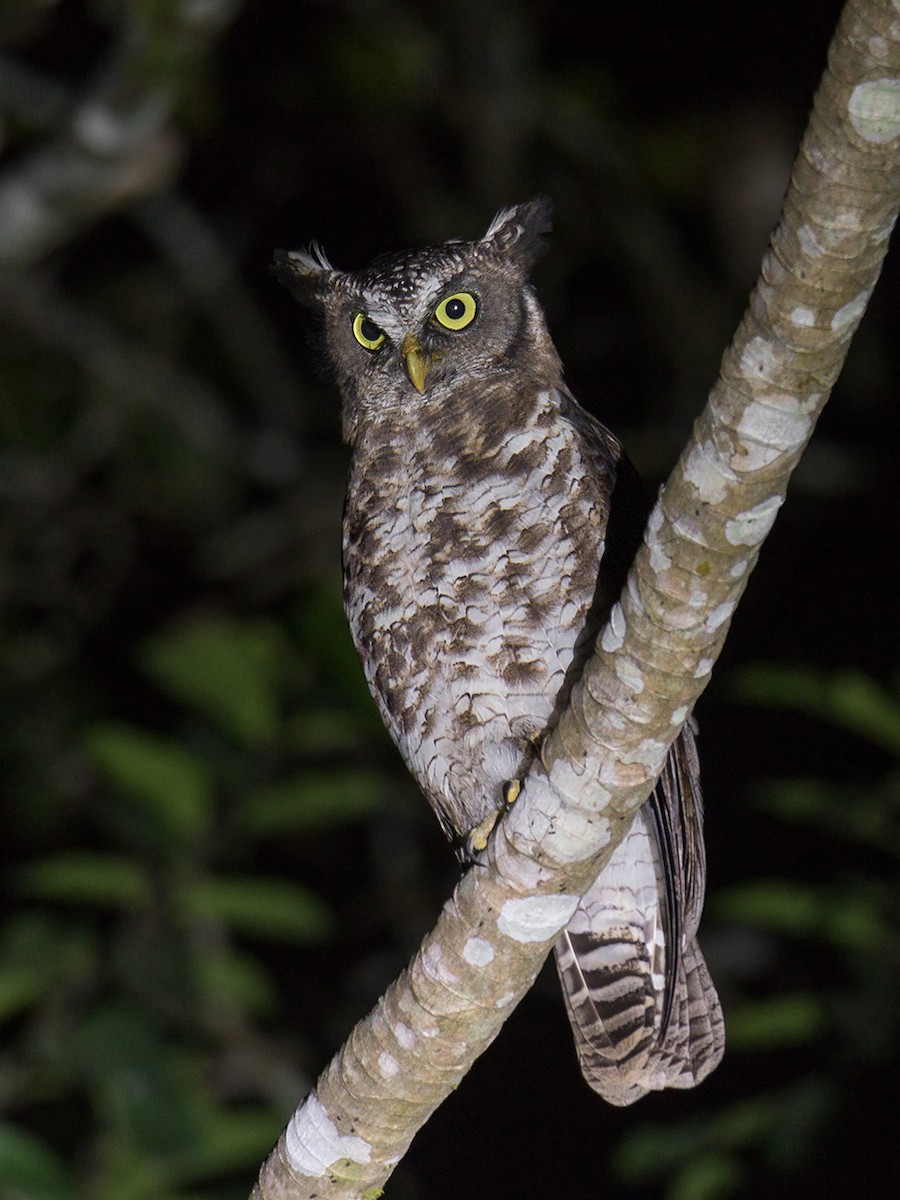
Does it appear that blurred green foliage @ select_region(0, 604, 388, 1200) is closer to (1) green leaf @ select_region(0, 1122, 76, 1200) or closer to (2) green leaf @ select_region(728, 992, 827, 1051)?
(1) green leaf @ select_region(0, 1122, 76, 1200)

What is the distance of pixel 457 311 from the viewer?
333cm

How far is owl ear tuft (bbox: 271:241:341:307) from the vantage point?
12.0 feet

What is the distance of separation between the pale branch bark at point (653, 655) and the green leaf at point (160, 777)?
1505 mm

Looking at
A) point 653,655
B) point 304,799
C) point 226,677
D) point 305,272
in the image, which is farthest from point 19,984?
point 653,655

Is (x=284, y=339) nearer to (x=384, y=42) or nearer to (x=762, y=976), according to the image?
(x=384, y=42)

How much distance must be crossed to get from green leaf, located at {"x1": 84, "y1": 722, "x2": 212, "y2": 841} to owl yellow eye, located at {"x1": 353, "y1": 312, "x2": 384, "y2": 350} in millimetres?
1254

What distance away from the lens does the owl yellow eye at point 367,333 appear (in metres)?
3.42

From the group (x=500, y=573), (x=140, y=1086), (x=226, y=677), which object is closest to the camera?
(x=500, y=573)

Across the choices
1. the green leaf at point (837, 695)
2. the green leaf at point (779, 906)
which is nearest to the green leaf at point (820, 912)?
the green leaf at point (779, 906)

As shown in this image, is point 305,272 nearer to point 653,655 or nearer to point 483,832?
point 483,832

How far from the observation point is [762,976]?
527 cm

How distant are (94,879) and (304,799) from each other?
0.57 meters

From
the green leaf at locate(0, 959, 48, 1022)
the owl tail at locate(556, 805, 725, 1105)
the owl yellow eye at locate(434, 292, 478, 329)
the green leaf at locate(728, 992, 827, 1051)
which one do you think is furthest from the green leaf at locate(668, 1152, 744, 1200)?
the owl yellow eye at locate(434, 292, 478, 329)

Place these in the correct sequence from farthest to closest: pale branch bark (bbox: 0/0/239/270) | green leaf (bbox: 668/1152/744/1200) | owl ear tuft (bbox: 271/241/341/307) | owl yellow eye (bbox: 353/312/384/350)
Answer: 1. pale branch bark (bbox: 0/0/239/270)
2. green leaf (bbox: 668/1152/744/1200)
3. owl ear tuft (bbox: 271/241/341/307)
4. owl yellow eye (bbox: 353/312/384/350)
